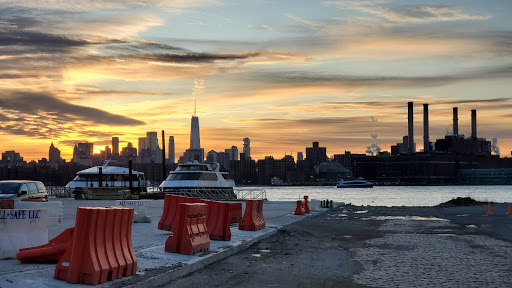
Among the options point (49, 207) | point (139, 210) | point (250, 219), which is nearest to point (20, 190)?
point (49, 207)

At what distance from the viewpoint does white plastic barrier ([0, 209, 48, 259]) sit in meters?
12.3

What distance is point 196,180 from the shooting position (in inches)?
2822

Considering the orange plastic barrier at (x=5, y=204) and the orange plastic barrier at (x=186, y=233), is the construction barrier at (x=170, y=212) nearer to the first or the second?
the orange plastic barrier at (x=5, y=204)

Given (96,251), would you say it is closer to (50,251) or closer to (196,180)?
(50,251)

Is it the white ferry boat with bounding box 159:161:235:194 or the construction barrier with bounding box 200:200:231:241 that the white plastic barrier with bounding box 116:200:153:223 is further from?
the white ferry boat with bounding box 159:161:235:194

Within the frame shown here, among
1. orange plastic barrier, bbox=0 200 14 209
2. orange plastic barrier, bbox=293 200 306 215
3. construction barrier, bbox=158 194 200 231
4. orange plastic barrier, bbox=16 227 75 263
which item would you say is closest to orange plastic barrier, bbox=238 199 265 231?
construction barrier, bbox=158 194 200 231

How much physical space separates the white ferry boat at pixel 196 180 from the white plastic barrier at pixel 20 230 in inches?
2221

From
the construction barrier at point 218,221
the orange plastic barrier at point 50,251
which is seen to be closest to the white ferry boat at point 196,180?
the construction barrier at point 218,221

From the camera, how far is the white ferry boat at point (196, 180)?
7131cm

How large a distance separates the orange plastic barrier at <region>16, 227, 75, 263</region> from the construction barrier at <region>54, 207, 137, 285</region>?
108 cm

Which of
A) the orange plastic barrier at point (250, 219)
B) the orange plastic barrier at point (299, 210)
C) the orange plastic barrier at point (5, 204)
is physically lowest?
the orange plastic barrier at point (299, 210)

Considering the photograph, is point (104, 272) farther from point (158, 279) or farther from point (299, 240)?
point (299, 240)

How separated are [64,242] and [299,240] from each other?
9408 millimetres

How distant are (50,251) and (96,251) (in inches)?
74.2
